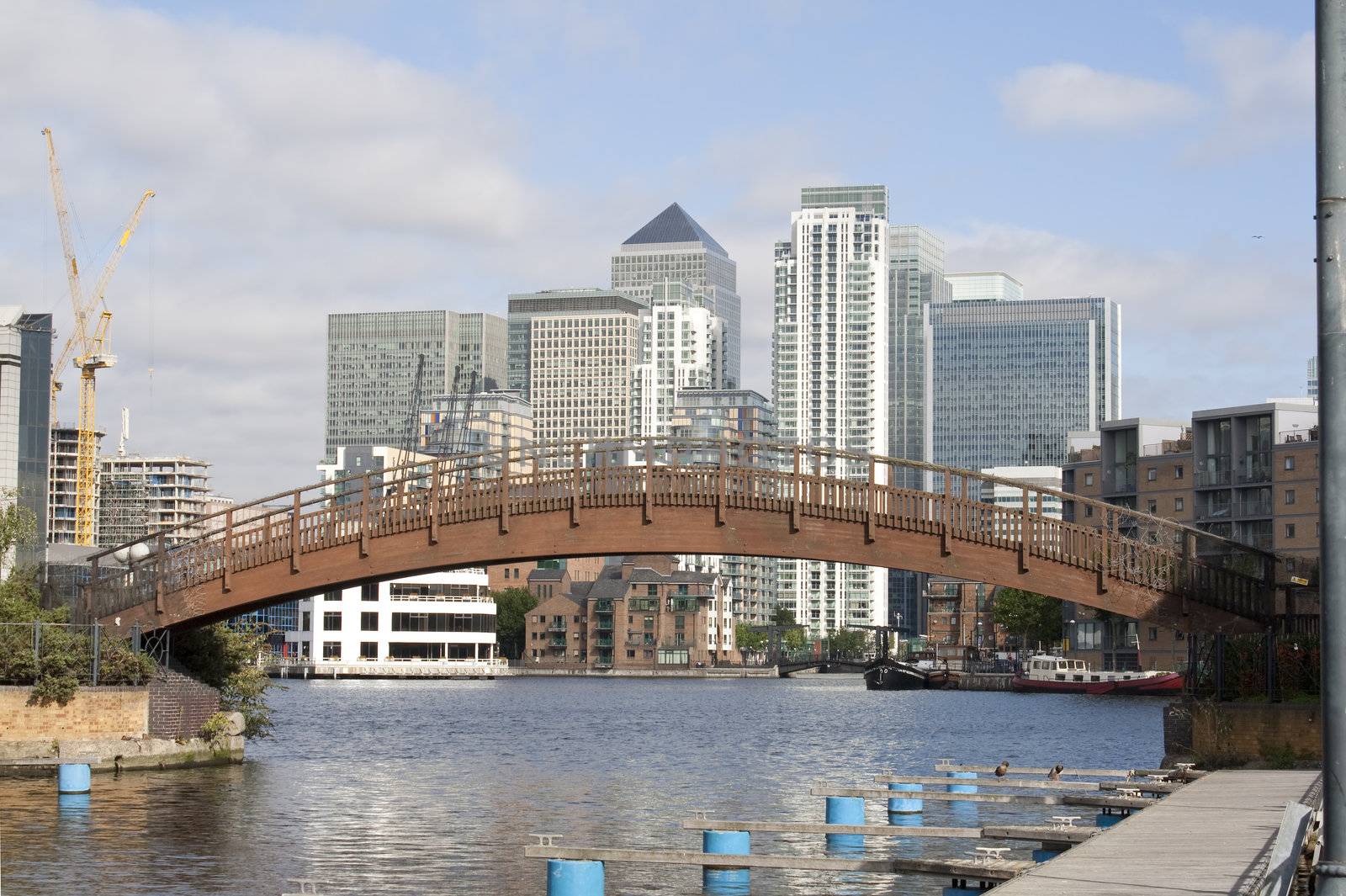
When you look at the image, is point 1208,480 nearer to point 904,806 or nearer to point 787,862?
point 904,806

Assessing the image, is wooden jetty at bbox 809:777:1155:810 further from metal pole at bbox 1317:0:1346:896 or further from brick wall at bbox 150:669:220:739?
metal pole at bbox 1317:0:1346:896

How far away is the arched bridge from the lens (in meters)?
45.6

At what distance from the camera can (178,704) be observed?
4716 centimetres

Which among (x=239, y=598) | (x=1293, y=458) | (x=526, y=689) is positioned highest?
(x=1293, y=458)

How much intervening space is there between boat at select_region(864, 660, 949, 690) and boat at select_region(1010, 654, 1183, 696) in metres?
11.9

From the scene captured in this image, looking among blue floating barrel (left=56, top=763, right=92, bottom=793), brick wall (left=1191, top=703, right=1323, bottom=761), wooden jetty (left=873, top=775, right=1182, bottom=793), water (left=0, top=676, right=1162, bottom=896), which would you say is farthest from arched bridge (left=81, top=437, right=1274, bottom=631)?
blue floating barrel (left=56, top=763, right=92, bottom=793)

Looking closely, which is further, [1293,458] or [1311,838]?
[1293,458]

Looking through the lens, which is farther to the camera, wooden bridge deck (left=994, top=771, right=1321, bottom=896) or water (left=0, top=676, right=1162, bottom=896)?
water (left=0, top=676, right=1162, bottom=896)

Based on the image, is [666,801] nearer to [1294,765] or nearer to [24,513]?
[1294,765]

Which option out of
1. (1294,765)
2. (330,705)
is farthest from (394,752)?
(330,705)

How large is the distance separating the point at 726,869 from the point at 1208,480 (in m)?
129

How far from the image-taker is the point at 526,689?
6609 inches

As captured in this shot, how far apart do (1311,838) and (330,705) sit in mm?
96955

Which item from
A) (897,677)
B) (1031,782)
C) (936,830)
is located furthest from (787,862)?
(897,677)
